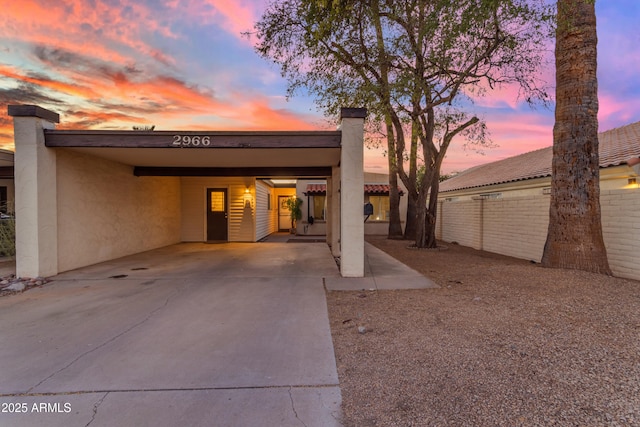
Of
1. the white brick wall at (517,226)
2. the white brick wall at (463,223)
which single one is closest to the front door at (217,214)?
the white brick wall at (463,223)

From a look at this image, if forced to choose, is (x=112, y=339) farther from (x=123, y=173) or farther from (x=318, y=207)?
(x=318, y=207)

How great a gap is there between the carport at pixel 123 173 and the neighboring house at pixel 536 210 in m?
5.08

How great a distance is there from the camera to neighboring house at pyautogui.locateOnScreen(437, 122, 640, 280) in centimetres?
641

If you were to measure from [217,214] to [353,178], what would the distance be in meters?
8.94

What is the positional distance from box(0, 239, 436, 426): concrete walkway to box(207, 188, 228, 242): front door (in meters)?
7.27

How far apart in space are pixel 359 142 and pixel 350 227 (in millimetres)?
1680

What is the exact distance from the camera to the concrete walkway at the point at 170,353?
2.28 m

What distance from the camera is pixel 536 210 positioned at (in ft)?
29.9

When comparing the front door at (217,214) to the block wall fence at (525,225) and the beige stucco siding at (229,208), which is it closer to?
the beige stucco siding at (229,208)

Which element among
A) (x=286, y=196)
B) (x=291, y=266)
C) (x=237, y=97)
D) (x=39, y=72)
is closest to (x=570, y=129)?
(x=291, y=266)

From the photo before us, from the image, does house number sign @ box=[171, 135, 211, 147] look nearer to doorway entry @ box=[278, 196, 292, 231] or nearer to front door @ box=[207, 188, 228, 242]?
front door @ box=[207, 188, 228, 242]

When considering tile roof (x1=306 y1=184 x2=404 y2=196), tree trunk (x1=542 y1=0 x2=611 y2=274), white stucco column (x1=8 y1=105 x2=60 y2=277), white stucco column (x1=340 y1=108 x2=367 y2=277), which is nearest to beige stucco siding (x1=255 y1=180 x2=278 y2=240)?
tile roof (x1=306 y1=184 x2=404 y2=196)

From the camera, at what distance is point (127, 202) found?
31.7 feet

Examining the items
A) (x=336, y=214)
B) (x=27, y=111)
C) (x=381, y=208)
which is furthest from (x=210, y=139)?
(x=381, y=208)
